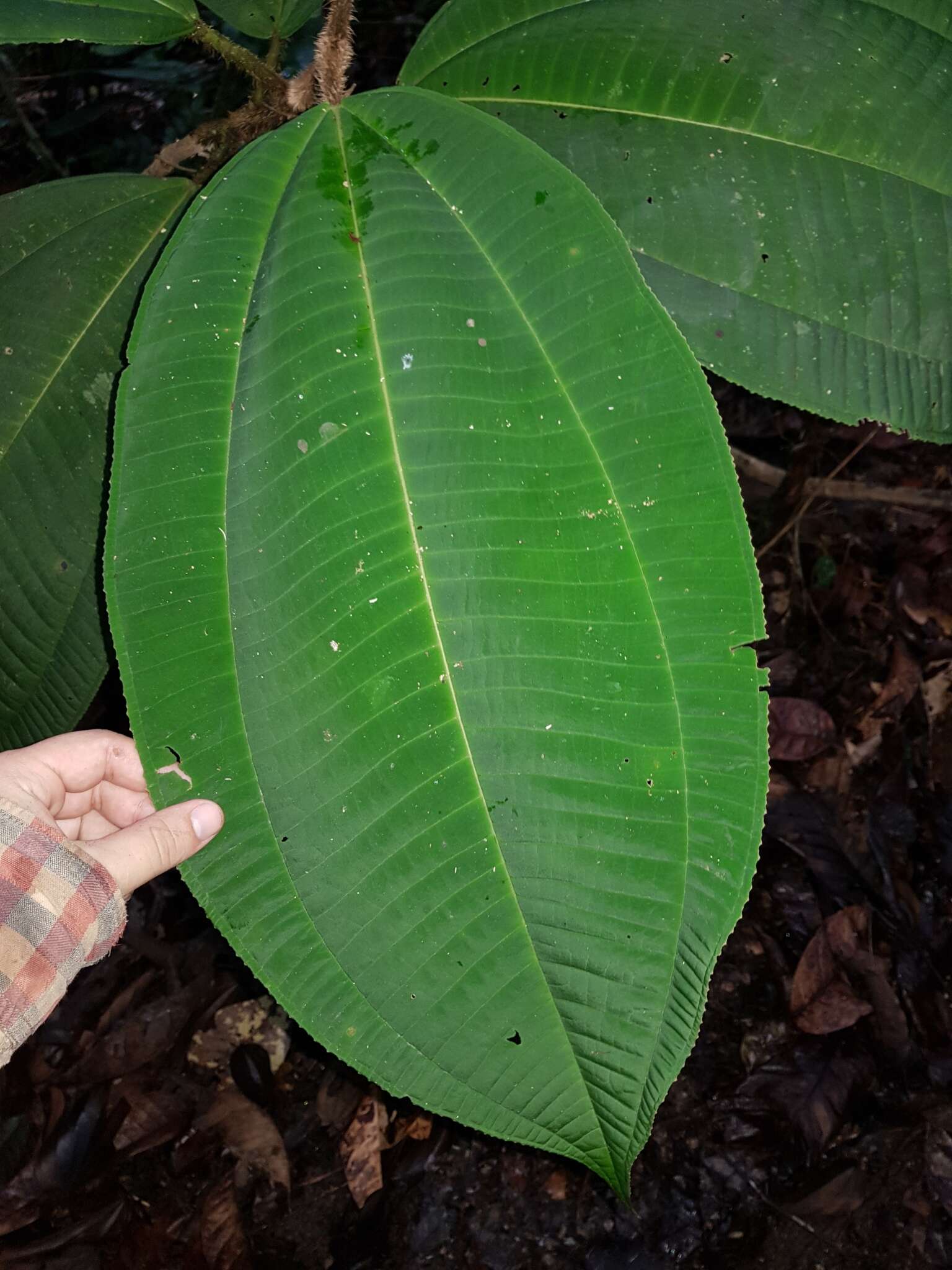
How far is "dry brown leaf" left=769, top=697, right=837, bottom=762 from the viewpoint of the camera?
217 centimetres

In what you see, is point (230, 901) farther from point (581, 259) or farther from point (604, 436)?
point (581, 259)

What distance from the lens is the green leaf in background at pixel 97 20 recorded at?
90 centimetres

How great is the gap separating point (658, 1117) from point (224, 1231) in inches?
33.3

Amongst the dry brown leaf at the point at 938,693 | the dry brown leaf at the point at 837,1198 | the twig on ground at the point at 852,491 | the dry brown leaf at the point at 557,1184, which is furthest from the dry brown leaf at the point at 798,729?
the dry brown leaf at the point at 557,1184

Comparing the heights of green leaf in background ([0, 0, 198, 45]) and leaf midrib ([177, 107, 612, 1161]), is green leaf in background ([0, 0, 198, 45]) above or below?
above

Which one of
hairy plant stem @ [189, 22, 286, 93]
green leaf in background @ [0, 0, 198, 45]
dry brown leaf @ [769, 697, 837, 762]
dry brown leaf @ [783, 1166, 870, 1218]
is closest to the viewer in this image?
green leaf in background @ [0, 0, 198, 45]

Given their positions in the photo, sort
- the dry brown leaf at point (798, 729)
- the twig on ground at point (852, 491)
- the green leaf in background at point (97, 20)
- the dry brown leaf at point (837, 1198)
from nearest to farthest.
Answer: the green leaf in background at point (97, 20) < the dry brown leaf at point (837, 1198) < the dry brown leaf at point (798, 729) < the twig on ground at point (852, 491)

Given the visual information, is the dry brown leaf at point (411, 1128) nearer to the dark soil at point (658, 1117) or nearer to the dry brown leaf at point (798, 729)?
the dark soil at point (658, 1117)

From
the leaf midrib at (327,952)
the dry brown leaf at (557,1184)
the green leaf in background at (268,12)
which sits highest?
the green leaf in background at (268,12)

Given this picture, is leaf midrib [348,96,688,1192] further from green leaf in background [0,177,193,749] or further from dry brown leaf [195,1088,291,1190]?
dry brown leaf [195,1088,291,1190]

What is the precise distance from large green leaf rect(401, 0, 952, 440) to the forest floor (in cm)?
128

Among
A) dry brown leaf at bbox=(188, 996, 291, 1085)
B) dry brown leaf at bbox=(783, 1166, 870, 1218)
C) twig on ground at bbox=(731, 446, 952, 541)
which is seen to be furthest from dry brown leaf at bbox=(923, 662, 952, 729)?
dry brown leaf at bbox=(188, 996, 291, 1085)

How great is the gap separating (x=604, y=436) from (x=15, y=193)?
2.79 ft

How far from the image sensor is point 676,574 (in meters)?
0.82
